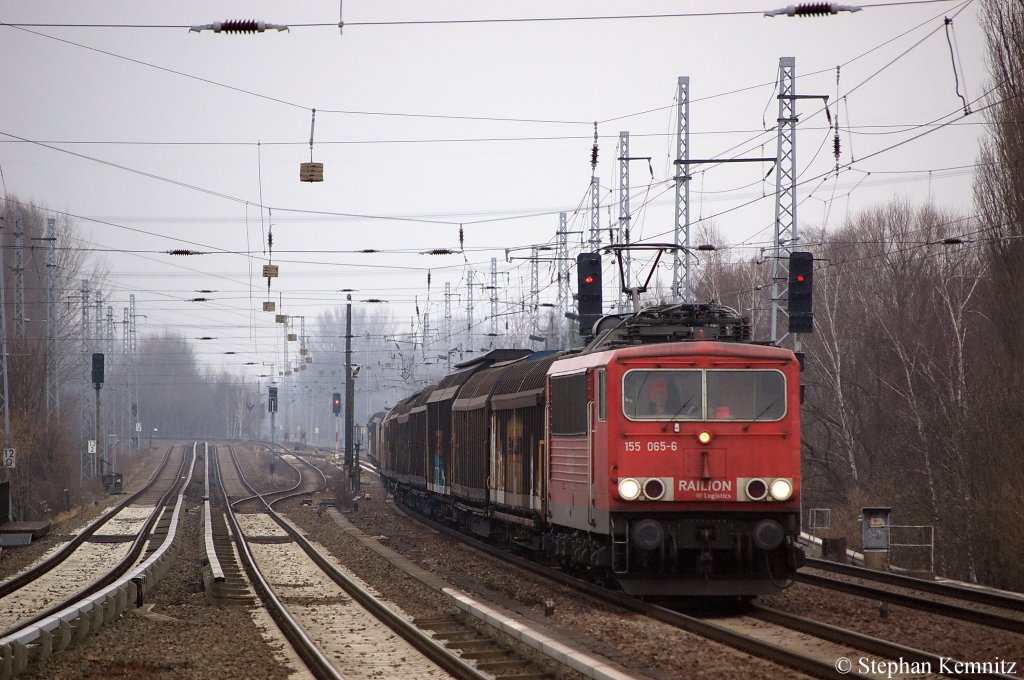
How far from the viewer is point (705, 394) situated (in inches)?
602

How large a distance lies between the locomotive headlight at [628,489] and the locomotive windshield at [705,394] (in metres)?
0.86

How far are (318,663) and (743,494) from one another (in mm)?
5879

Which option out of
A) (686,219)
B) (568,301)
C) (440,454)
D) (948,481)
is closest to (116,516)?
(440,454)

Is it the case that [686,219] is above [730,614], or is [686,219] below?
above

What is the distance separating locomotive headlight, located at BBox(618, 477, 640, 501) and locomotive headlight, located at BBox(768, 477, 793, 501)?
5.66 feet

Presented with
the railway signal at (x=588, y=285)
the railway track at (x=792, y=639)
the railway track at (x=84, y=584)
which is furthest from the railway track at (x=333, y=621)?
the railway signal at (x=588, y=285)

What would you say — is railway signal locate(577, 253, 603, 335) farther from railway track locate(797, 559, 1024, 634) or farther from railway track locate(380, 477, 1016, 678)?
railway track locate(380, 477, 1016, 678)

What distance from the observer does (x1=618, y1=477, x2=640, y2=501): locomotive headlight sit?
1487 cm

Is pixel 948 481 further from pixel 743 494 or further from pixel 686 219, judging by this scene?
pixel 743 494

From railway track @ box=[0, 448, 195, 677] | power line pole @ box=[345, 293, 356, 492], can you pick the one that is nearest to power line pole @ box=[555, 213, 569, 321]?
power line pole @ box=[345, 293, 356, 492]

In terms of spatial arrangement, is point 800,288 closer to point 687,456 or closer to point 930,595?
point 930,595

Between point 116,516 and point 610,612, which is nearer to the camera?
point 610,612

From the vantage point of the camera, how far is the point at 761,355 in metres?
15.4

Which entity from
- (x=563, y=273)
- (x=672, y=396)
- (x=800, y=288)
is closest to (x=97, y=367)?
(x=563, y=273)
